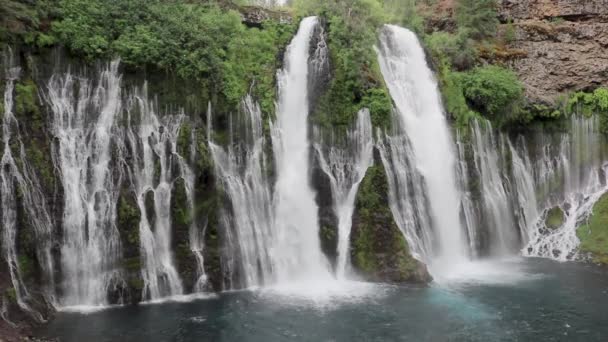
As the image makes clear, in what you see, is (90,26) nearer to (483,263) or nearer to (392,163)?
(392,163)

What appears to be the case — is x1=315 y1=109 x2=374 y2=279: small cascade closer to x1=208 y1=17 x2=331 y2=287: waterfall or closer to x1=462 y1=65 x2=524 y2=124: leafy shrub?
x1=208 y1=17 x2=331 y2=287: waterfall

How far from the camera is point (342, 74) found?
806 inches

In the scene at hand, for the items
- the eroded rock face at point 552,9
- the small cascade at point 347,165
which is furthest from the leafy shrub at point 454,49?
the small cascade at point 347,165

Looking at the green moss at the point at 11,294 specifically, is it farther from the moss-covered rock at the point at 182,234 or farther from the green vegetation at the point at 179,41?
the green vegetation at the point at 179,41

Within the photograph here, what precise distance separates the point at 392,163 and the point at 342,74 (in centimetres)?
400

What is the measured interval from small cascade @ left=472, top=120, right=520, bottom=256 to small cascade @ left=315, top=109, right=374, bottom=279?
18.0 feet

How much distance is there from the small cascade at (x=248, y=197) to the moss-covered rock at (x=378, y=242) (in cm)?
300

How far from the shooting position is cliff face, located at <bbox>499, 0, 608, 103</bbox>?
25703mm

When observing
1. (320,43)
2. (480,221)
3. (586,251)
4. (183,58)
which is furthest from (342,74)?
(586,251)

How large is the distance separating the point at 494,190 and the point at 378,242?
23.8 feet

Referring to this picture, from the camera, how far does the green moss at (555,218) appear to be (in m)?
22.9

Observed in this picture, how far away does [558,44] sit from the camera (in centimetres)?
2700

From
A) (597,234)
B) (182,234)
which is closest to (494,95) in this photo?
(597,234)

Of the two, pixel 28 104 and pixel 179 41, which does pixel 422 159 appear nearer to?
pixel 179 41
